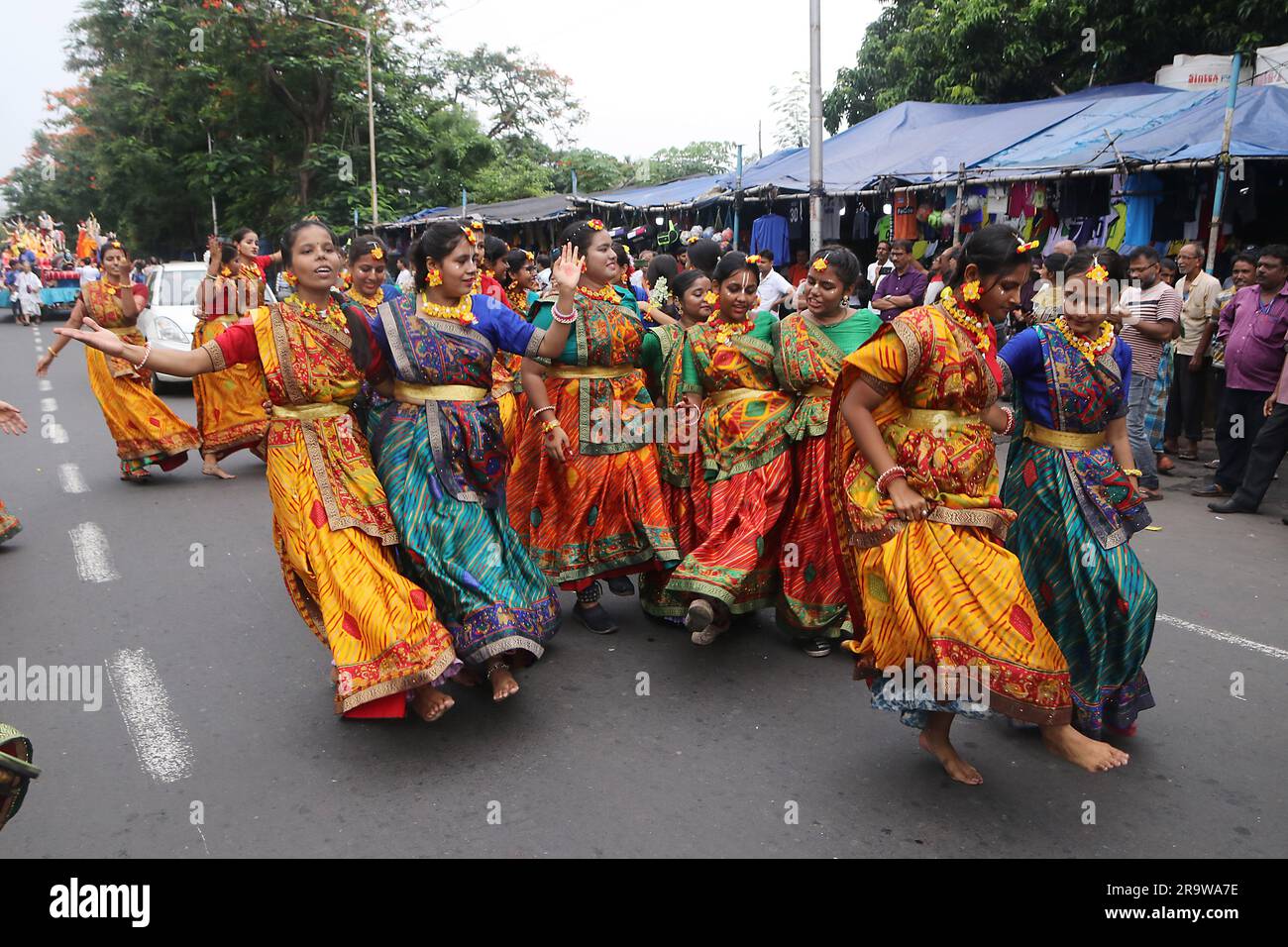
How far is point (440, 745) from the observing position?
3.69 m

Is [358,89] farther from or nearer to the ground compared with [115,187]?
farther from the ground

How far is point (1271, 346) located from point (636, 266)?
933cm

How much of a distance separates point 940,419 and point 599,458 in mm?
1994

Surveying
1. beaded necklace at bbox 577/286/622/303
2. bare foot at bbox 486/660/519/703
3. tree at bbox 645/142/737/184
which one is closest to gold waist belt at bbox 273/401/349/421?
bare foot at bbox 486/660/519/703

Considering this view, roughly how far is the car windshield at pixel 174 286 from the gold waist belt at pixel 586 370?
9.41 meters

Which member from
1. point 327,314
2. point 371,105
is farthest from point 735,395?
point 371,105

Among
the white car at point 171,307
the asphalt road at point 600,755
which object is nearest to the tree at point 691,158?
the white car at point 171,307

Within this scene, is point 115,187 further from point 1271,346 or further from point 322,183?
point 1271,346

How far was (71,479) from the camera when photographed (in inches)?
329

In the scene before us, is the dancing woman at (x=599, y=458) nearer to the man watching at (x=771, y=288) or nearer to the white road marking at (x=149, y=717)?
the white road marking at (x=149, y=717)

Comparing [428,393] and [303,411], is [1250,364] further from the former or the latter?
[303,411]

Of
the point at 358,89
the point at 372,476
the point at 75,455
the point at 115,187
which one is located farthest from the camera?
the point at 115,187

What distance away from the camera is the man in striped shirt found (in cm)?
779

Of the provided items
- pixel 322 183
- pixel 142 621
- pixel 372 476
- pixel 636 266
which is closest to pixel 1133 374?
pixel 372 476
